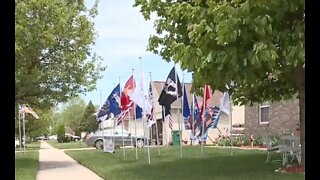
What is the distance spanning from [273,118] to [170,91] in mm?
11502

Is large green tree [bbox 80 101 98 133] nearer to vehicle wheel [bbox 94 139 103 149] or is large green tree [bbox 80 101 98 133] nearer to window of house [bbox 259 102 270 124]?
vehicle wheel [bbox 94 139 103 149]

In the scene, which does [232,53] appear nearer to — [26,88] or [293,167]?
[293,167]

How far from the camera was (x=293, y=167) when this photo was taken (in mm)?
12805

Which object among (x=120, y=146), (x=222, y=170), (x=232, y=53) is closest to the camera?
(x=232, y=53)

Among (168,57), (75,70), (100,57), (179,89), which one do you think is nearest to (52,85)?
(75,70)

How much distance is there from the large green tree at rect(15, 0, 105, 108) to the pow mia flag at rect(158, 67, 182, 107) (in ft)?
11.1

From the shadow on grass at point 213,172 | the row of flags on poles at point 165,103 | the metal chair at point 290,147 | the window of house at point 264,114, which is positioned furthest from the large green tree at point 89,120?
the metal chair at point 290,147

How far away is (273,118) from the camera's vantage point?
28.4 meters

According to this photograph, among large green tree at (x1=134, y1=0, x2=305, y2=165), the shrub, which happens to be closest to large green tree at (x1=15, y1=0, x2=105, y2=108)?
large green tree at (x1=134, y1=0, x2=305, y2=165)

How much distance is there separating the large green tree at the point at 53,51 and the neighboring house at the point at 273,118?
9302mm

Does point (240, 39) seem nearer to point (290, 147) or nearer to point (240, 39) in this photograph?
point (240, 39)

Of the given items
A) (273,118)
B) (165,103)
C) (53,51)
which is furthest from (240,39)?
(273,118)

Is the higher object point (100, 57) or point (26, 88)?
point (100, 57)
